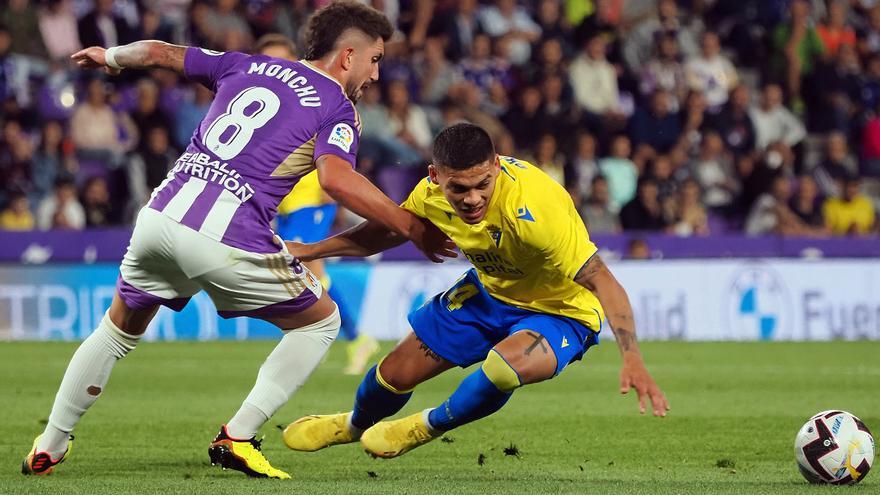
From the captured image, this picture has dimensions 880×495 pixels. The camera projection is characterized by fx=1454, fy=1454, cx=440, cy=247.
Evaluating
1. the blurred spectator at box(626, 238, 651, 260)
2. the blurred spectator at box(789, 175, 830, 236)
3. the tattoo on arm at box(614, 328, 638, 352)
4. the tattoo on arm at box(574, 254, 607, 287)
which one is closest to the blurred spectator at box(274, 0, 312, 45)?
the blurred spectator at box(626, 238, 651, 260)

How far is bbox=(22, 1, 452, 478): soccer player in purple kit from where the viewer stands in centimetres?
600

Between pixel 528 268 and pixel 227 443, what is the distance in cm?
153

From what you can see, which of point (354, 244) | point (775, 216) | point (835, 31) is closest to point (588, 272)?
point (354, 244)

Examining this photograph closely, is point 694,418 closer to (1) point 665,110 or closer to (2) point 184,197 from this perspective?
(2) point 184,197

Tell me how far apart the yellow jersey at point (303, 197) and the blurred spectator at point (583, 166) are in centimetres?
686

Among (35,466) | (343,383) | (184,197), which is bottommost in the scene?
(343,383)

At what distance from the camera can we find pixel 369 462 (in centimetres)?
718

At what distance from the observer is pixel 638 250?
637 inches

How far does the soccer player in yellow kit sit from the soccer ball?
1.10 meters

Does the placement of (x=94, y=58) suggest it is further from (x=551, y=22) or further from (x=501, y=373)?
(x=551, y=22)

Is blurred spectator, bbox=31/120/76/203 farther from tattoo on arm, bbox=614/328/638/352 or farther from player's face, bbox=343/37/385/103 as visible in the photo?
tattoo on arm, bbox=614/328/638/352

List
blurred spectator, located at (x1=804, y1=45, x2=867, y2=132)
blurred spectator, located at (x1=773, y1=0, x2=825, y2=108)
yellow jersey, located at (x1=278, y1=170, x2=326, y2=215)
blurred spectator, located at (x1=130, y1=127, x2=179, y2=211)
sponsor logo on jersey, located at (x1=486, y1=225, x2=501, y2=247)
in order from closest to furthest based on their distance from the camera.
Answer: sponsor logo on jersey, located at (x1=486, y1=225, x2=501, y2=247)
yellow jersey, located at (x1=278, y1=170, x2=326, y2=215)
blurred spectator, located at (x1=130, y1=127, x2=179, y2=211)
blurred spectator, located at (x1=804, y1=45, x2=867, y2=132)
blurred spectator, located at (x1=773, y1=0, x2=825, y2=108)

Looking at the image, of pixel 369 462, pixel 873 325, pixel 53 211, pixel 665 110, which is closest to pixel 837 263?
pixel 873 325

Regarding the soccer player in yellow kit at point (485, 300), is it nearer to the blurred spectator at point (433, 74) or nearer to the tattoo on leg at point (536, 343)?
the tattoo on leg at point (536, 343)
